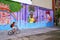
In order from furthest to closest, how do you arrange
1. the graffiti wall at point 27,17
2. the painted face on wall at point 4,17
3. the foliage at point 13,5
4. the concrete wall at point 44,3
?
the concrete wall at point 44,3 → the foliage at point 13,5 → the graffiti wall at point 27,17 → the painted face on wall at point 4,17

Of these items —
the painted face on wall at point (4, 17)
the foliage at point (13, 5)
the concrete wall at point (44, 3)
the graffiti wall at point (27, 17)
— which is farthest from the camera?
the concrete wall at point (44, 3)

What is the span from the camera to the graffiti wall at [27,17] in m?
16.4

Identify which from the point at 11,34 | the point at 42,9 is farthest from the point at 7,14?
the point at 42,9

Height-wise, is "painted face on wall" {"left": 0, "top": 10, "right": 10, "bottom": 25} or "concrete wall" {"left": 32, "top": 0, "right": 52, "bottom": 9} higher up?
"concrete wall" {"left": 32, "top": 0, "right": 52, "bottom": 9}

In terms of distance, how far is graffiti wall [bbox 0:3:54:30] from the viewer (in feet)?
53.9

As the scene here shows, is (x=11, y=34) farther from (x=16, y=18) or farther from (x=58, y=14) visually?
(x=58, y=14)

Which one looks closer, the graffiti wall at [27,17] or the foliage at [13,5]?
the graffiti wall at [27,17]

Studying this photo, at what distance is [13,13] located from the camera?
1761 centimetres

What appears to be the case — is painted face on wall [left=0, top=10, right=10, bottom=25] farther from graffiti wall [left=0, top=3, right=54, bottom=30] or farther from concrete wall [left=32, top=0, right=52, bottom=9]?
concrete wall [left=32, top=0, right=52, bottom=9]

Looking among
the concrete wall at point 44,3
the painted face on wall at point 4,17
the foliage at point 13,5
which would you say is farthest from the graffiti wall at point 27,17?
the concrete wall at point 44,3

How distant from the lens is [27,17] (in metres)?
20.5

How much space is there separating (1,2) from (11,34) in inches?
117

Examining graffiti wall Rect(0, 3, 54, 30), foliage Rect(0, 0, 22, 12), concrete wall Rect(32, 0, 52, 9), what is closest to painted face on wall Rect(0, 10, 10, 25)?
graffiti wall Rect(0, 3, 54, 30)

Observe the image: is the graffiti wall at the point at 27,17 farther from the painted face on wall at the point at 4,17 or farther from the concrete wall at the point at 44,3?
the concrete wall at the point at 44,3
